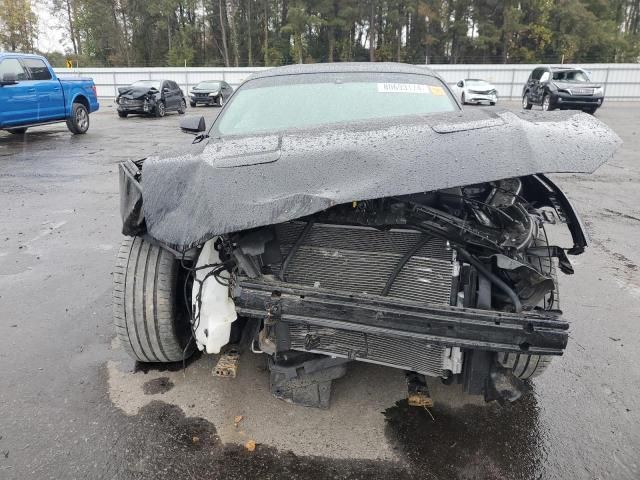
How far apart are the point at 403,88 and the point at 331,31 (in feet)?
151

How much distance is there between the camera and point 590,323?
11.3ft

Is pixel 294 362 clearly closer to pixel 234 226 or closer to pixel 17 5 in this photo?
pixel 234 226

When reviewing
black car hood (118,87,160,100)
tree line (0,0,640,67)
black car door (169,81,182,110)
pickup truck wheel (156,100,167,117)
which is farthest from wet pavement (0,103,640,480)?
tree line (0,0,640,67)

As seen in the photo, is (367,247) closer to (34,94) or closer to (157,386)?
(157,386)

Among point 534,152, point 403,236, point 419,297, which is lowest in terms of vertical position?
point 419,297

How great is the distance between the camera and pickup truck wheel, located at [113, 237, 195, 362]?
8.45 ft

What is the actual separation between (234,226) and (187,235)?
0.22 m

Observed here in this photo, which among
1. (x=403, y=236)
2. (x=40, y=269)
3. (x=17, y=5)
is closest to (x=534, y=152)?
(x=403, y=236)

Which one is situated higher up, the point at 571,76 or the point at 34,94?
the point at 571,76

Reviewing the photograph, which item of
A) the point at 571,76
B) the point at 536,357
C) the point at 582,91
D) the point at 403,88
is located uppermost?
the point at 571,76

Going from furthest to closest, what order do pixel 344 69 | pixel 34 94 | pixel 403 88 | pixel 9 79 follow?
pixel 34 94 < pixel 9 79 < pixel 344 69 < pixel 403 88

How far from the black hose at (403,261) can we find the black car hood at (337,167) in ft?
1.21

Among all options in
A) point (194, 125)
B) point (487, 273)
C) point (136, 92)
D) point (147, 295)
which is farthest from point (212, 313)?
point (136, 92)

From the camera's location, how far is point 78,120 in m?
13.3
